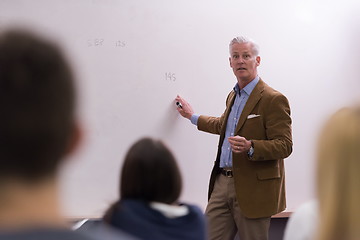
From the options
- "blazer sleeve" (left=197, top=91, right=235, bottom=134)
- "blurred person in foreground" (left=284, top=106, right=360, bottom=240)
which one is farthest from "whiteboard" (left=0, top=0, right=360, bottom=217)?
"blurred person in foreground" (left=284, top=106, right=360, bottom=240)

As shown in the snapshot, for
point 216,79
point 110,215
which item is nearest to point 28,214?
Result: point 110,215

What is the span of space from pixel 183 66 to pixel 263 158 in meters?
0.87

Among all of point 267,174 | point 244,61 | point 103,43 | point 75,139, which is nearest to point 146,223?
point 75,139

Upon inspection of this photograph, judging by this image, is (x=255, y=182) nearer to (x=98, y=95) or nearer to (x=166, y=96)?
(x=166, y=96)

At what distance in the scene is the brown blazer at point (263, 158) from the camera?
2.83m

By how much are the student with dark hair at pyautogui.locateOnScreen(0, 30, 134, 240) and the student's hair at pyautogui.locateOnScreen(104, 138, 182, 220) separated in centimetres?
70

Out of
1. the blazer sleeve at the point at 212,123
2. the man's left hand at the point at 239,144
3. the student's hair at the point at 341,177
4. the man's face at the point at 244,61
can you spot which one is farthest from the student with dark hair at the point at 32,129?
the blazer sleeve at the point at 212,123

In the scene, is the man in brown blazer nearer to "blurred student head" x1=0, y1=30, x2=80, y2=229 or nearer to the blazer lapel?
the blazer lapel

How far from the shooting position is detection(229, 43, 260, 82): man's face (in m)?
3.01

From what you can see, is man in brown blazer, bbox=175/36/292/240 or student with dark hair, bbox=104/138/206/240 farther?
man in brown blazer, bbox=175/36/292/240

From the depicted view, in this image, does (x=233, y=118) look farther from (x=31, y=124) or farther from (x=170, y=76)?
(x=31, y=124)

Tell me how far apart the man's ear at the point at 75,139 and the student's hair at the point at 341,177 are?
0.52m

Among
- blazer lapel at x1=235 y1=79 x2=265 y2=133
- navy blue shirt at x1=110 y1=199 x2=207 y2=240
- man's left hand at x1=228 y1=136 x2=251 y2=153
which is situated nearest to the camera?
navy blue shirt at x1=110 y1=199 x2=207 y2=240

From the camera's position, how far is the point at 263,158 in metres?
2.78
